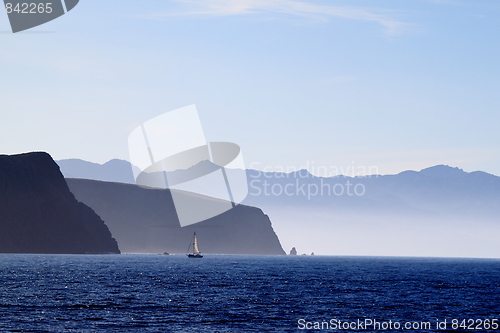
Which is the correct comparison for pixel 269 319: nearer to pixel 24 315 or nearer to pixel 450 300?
pixel 24 315

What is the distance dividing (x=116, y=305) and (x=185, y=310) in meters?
8.72

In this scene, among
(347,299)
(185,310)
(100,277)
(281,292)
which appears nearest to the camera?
(185,310)

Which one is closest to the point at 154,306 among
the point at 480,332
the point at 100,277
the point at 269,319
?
the point at 269,319

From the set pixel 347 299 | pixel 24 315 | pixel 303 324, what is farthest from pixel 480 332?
pixel 24 315

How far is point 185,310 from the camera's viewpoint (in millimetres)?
66812

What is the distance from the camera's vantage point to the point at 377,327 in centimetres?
5903

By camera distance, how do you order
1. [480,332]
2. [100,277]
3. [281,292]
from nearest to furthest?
1. [480,332]
2. [281,292]
3. [100,277]

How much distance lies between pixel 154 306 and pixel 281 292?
2879cm

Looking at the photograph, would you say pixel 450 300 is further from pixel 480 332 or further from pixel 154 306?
pixel 154 306

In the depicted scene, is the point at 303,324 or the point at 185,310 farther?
the point at 185,310
